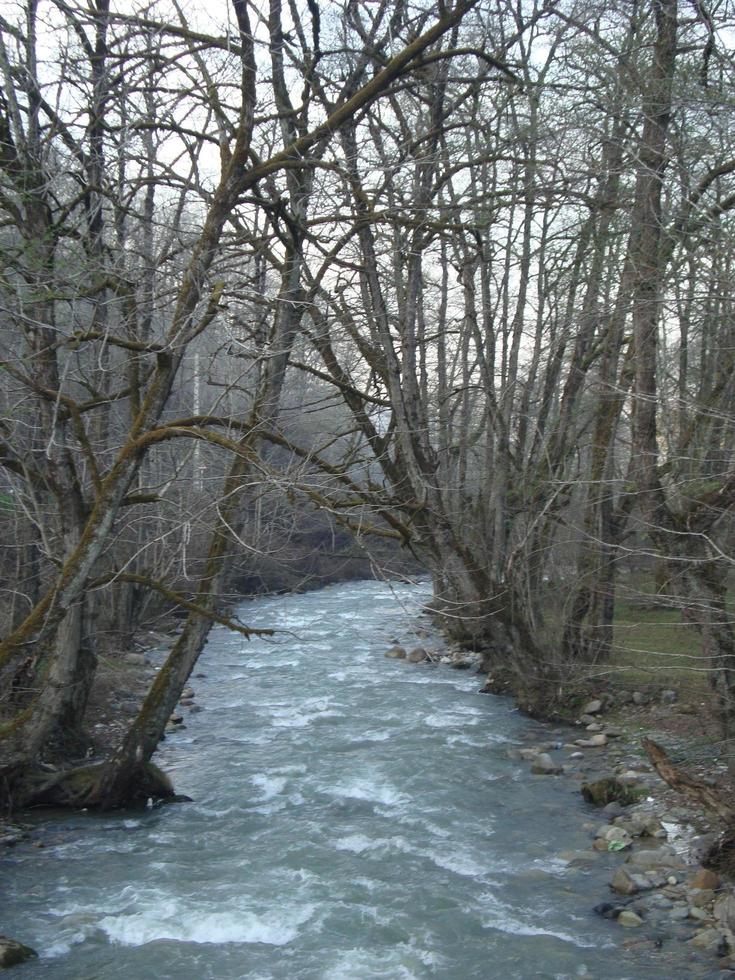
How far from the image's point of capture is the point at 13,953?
17.8ft

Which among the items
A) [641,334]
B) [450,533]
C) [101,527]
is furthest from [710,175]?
[101,527]

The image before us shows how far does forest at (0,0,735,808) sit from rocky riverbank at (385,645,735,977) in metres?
0.74

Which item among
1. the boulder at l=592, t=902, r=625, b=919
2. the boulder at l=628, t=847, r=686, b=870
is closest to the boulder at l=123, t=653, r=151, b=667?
the boulder at l=628, t=847, r=686, b=870

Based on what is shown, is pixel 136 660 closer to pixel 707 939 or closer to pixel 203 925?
pixel 203 925

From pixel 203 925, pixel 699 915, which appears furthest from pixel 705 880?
pixel 203 925

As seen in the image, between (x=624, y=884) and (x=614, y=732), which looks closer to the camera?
(x=624, y=884)

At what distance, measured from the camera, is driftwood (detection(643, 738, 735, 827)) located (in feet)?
20.5

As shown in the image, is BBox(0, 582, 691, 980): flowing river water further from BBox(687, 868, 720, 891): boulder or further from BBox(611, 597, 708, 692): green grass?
BBox(611, 597, 708, 692): green grass

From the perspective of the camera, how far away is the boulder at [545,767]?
362 inches

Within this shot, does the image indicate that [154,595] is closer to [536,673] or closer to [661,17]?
[536,673]

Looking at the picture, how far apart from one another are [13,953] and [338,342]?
659 centimetres

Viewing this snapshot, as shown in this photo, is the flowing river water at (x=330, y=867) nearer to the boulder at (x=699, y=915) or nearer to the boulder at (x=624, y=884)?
the boulder at (x=624, y=884)

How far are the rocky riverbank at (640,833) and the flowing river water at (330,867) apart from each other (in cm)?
16

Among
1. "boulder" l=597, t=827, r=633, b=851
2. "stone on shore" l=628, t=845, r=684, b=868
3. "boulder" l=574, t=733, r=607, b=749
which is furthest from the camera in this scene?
"boulder" l=574, t=733, r=607, b=749
